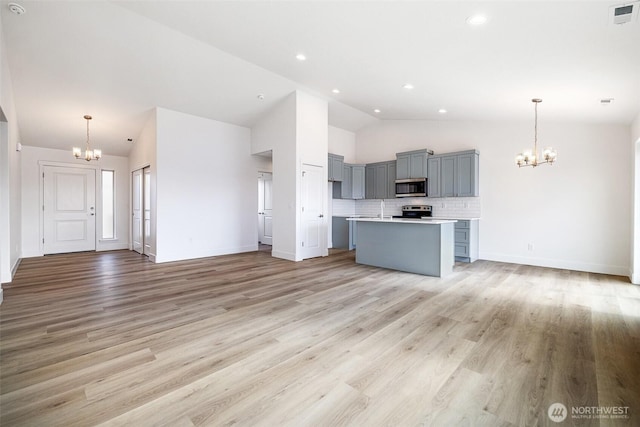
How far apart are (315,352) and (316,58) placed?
13.4 ft

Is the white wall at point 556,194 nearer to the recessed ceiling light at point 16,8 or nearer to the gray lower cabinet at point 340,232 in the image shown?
the gray lower cabinet at point 340,232

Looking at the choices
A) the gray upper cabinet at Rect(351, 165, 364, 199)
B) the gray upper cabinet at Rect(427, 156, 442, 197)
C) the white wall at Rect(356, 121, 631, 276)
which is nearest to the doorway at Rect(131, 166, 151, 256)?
the gray upper cabinet at Rect(351, 165, 364, 199)

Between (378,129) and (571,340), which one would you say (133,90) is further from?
(571,340)

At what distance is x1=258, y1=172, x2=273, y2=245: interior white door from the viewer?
356 inches

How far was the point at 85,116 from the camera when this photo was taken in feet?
19.7

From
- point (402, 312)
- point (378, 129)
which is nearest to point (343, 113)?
point (378, 129)

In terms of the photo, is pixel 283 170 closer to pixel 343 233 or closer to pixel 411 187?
pixel 343 233

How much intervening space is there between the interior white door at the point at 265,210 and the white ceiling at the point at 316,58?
2945 mm

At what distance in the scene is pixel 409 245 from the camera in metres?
5.14

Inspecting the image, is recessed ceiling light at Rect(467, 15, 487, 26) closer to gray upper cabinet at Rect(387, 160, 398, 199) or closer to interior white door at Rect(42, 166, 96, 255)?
gray upper cabinet at Rect(387, 160, 398, 199)

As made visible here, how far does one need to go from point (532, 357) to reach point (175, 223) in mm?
6373

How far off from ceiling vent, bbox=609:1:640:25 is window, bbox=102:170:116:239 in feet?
32.9

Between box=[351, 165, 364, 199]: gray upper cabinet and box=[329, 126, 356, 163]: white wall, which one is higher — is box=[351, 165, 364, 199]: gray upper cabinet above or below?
below

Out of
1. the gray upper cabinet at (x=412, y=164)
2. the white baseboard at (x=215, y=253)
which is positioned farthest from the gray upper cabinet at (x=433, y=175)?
the white baseboard at (x=215, y=253)
